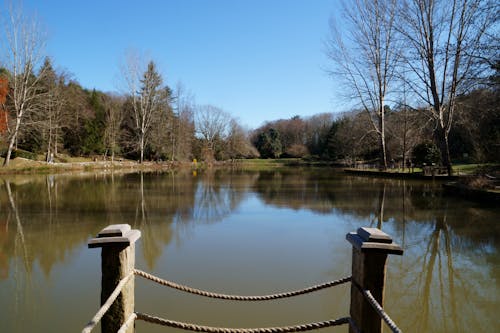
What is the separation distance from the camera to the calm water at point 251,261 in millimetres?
3881

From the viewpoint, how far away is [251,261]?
227 inches

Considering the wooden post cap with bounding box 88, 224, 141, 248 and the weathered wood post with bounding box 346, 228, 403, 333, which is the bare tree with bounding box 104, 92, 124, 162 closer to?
the wooden post cap with bounding box 88, 224, 141, 248

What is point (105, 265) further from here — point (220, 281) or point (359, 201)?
point (359, 201)

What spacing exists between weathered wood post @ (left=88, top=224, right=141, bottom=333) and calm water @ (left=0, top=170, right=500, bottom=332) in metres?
0.96

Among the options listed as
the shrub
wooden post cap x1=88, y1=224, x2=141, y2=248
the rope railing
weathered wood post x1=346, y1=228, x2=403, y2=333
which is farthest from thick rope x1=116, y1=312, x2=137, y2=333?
the shrub

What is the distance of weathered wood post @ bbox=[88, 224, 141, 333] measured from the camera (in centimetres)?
255

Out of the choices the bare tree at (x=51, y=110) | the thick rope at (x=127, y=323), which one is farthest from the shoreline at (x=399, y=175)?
the bare tree at (x=51, y=110)

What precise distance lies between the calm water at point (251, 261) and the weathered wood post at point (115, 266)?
3.15ft

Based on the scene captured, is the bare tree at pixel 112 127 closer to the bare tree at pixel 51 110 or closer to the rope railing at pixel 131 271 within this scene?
the bare tree at pixel 51 110

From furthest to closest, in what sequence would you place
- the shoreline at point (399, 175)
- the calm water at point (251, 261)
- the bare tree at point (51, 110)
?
the bare tree at point (51, 110) < the shoreline at point (399, 175) < the calm water at point (251, 261)

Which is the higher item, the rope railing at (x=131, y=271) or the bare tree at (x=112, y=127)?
the bare tree at (x=112, y=127)

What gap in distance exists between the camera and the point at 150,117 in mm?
44219

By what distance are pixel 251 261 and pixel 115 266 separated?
11.3 ft

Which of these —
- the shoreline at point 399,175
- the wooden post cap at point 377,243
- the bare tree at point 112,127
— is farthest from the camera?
the bare tree at point 112,127
